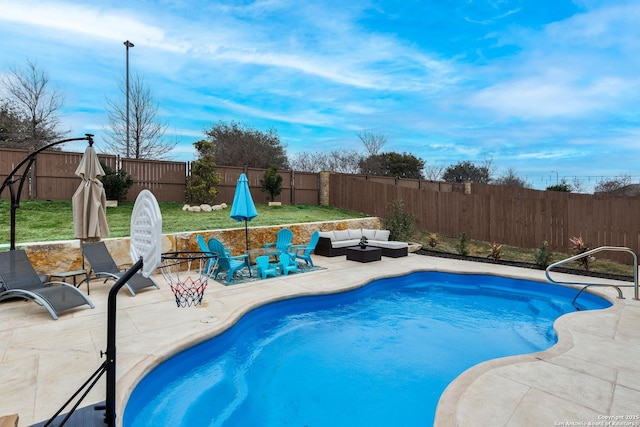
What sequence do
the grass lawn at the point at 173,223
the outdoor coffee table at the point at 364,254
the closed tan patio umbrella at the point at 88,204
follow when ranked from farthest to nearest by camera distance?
the outdoor coffee table at the point at 364,254
the grass lawn at the point at 173,223
the closed tan patio umbrella at the point at 88,204

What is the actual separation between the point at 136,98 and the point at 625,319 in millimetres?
20596

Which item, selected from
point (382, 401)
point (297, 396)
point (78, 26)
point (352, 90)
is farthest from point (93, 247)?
point (352, 90)

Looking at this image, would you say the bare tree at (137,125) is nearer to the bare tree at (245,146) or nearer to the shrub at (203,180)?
the bare tree at (245,146)

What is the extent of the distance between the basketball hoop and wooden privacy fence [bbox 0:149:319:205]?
18.6 ft

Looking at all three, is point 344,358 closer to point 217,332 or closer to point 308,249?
point 217,332

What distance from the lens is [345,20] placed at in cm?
1124

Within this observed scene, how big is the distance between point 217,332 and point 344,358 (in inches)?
69.1

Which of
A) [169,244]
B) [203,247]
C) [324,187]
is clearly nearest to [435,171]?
[324,187]

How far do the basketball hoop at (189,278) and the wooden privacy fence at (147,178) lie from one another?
5664mm

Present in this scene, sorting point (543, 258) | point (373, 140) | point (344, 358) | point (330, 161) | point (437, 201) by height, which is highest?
point (373, 140)

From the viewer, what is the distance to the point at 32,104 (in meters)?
17.0

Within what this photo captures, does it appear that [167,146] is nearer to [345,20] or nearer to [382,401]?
[345,20]

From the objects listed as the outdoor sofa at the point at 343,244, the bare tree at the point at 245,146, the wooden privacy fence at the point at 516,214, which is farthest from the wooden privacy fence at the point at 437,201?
the bare tree at the point at 245,146

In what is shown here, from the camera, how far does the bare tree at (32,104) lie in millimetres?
16328
